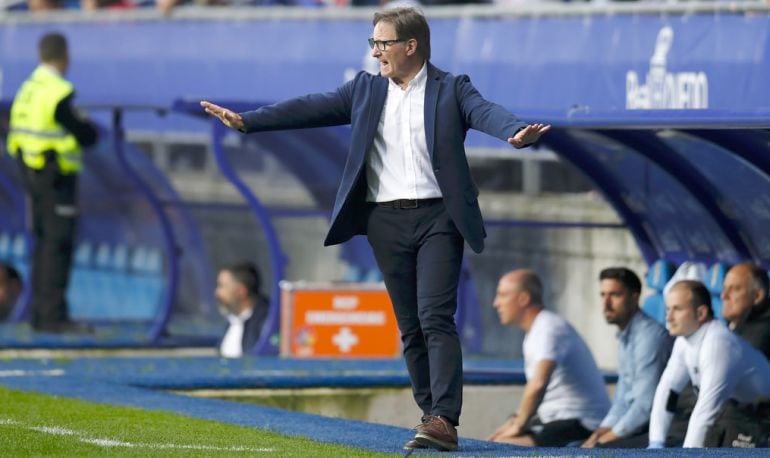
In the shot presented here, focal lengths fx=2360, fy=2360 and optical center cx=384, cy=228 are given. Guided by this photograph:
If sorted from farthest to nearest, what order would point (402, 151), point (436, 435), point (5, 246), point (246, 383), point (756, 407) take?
1. point (5, 246)
2. point (246, 383)
3. point (756, 407)
4. point (402, 151)
5. point (436, 435)

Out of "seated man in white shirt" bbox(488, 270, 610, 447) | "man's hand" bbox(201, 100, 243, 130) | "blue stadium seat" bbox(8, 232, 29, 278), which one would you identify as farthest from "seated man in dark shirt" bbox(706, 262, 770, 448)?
"blue stadium seat" bbox(8, 232, 29, 278)

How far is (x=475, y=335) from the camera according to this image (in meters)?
17.2

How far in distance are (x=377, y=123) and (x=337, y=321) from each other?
7.22m

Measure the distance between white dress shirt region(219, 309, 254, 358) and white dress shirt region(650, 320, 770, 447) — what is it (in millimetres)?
6088

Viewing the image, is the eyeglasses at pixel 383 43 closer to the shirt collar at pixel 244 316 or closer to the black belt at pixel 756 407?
the black belt at pixel 756 407

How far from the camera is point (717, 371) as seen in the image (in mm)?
10805

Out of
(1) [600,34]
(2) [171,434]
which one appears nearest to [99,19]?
(1) [600,34]

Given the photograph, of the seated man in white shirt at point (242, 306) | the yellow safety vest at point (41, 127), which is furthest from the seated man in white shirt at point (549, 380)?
the yellow safety vest at point (41, 127)

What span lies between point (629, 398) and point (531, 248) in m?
5.70

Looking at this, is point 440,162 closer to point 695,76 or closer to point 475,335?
point 695,76

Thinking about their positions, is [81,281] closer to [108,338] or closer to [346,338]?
[108,338]

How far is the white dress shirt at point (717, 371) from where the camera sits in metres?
10.8

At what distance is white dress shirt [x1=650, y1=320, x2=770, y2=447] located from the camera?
1080 cm

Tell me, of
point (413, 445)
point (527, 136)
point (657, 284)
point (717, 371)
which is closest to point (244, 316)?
point (657, 284)
